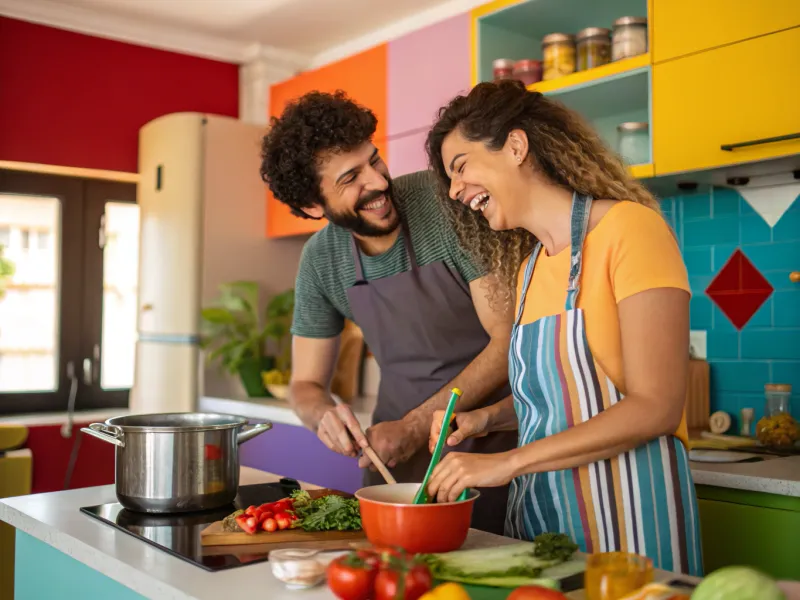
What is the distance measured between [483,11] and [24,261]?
2658 millimetres

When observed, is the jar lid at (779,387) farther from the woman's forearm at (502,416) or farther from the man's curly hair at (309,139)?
the man's curly hair at (309,139)

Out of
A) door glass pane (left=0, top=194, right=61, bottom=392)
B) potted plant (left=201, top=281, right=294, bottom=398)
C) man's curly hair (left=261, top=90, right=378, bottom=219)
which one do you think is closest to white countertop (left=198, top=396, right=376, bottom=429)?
potted plant (left=201, top=281, right=294, bottom=398)

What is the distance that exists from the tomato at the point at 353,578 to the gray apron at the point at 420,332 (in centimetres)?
92

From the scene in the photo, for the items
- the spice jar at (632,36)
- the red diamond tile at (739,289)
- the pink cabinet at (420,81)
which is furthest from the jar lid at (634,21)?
the red diamond tile at (739,289)

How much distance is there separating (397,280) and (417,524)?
35.3 inches

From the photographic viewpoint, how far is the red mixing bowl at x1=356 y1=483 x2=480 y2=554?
1108 mm

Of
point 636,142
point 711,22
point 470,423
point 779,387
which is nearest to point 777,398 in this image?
point 779,387

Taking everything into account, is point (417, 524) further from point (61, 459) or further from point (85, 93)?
point (85, 93)

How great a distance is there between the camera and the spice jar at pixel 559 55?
9.17 feet

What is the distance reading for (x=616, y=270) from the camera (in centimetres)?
131

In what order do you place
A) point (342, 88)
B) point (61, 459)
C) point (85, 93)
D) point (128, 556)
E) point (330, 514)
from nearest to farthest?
1. point (128, 556)
2. point (330, 514)
3. point (342, 88)
4. point (61, 459)
5. point (85, 93)

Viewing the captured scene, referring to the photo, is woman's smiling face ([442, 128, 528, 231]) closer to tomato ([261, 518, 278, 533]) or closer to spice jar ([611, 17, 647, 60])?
tomato ([261, 518, 278, 533])

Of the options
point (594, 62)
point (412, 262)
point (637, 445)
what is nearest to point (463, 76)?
point (594, 62)

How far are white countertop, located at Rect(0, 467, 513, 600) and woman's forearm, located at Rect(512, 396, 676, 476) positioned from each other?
0.14 m
